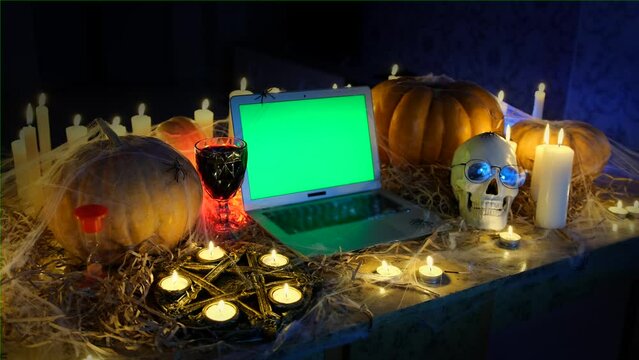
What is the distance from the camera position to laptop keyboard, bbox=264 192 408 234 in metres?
1.17

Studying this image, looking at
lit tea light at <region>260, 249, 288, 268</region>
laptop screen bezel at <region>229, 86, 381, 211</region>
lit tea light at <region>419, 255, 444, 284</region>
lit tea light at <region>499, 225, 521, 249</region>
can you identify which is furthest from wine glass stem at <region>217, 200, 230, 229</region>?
lit tea light at <region>499, 225, 521, 249</region>

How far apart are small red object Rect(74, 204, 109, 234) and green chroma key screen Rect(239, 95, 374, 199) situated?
37 centimetres

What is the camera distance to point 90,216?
88 centimetres

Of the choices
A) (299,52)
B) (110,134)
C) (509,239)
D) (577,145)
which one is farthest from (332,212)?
(299,52)

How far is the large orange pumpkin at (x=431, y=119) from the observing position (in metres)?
1.42

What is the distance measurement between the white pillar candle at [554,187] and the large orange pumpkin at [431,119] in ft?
0.88

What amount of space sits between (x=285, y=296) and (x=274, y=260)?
124mm

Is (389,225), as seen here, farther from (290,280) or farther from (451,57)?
(451,57)

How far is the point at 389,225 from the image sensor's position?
1.16 meters

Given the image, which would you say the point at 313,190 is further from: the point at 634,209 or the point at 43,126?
the point at 634,209

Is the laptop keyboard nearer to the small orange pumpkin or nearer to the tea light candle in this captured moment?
the small orange pumpkin

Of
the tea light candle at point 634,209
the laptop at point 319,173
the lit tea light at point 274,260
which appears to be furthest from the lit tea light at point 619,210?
the lit tea light at point 274,260

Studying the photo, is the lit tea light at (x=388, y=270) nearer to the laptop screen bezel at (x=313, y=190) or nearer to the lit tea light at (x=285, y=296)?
the lit tea light at (x=285, y=296)

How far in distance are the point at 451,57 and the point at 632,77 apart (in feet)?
4.49
